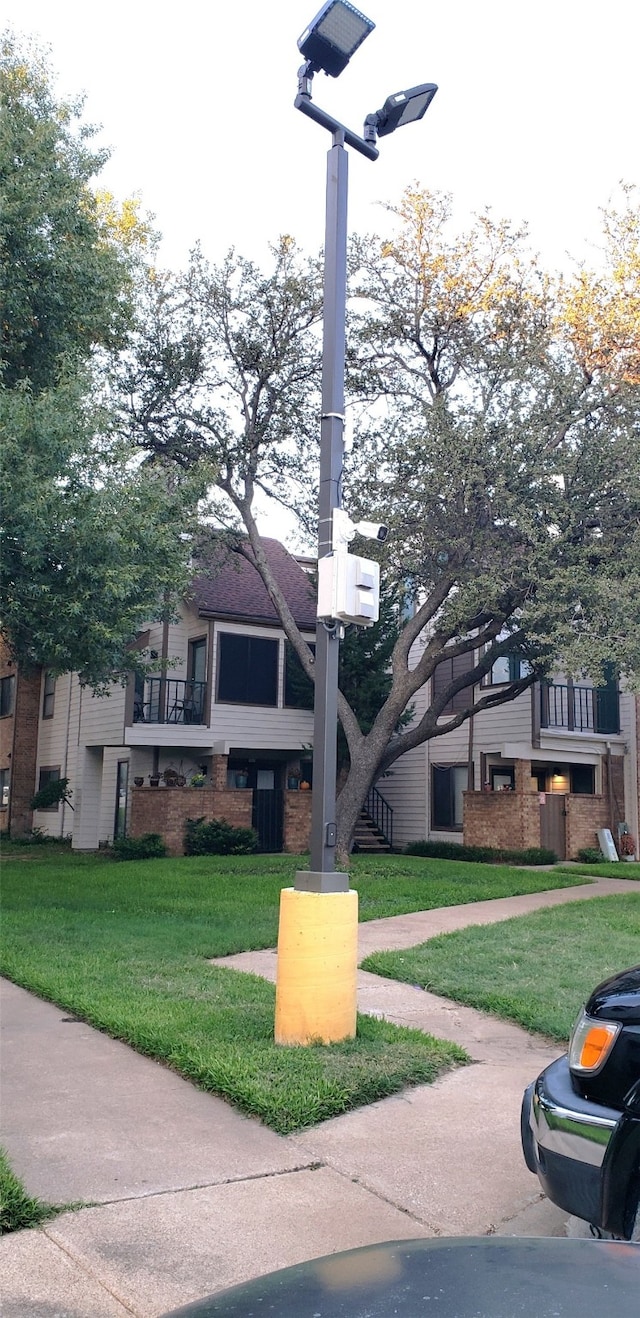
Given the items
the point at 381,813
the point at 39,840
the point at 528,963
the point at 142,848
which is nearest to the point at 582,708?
the point at 381,813

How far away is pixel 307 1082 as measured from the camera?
201 inches

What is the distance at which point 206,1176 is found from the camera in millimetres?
4184

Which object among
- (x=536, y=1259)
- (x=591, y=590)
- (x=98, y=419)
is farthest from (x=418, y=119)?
(x=591, y=590)

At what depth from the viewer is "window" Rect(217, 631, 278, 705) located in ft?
73.3

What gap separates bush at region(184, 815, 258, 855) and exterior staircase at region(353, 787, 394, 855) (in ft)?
9.58

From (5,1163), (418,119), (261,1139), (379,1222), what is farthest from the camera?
(418,119)

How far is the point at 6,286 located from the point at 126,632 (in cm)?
443

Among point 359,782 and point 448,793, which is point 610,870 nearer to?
point 359,782

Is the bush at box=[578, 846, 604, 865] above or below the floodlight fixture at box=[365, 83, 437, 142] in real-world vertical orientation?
below

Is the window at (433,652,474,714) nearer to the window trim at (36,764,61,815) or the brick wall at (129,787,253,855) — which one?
the brick wall at (129,787,253,855)

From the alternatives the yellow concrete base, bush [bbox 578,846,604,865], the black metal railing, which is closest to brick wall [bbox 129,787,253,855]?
the black metal railing

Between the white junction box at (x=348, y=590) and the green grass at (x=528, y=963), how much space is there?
2976 mm

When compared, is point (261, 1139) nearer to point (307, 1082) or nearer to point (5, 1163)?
point (307, 1082)

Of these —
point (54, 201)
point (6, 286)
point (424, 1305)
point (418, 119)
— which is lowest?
point (424, 1305)
